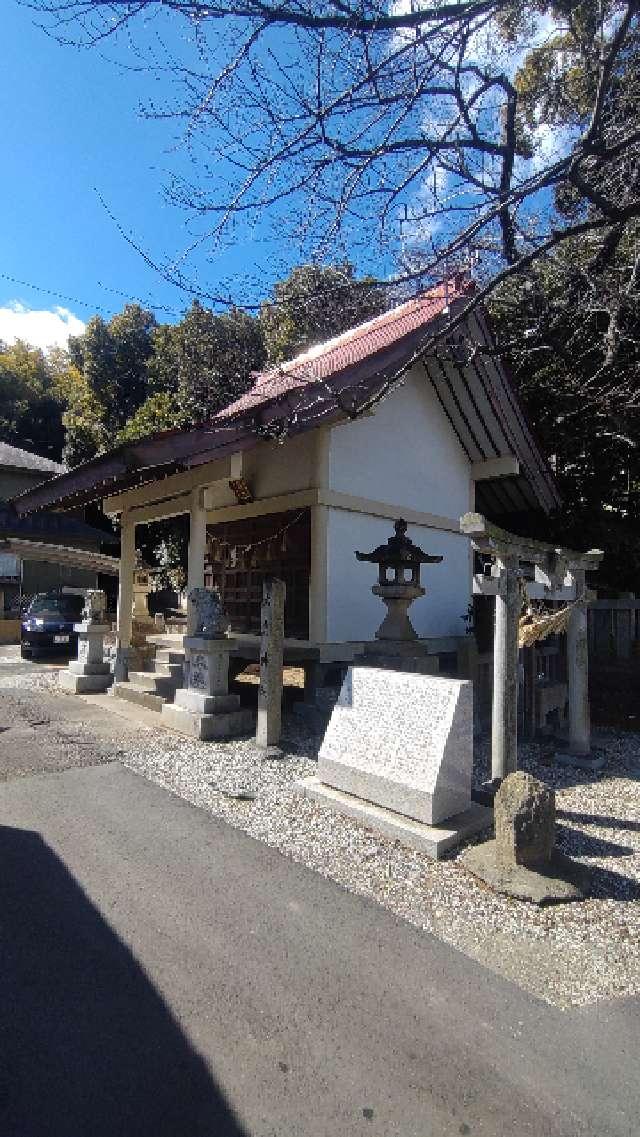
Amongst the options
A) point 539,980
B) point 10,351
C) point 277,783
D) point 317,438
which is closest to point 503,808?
point 539,980

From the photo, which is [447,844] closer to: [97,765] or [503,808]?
[503,808]

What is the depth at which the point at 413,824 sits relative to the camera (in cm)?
433

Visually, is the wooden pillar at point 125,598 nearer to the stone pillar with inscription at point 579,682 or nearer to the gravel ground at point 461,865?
the gravel ground at point 461,865

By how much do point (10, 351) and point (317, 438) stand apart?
39749 mm

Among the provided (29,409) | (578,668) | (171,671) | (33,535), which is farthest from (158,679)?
(29,409)

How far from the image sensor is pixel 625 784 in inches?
244

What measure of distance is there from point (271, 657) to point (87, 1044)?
14.0 feet

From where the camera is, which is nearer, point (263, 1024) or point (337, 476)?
point (263, 1024)

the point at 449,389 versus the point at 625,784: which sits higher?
the point at 449,389

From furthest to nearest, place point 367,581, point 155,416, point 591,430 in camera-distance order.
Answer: point 155,416, point 591,430, point 367,581

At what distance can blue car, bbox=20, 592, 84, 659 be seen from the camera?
14742 mm

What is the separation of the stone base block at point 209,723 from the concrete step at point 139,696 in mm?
902

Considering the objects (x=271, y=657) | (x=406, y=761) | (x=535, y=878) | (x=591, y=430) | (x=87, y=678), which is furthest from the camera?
(x=591, y=430)

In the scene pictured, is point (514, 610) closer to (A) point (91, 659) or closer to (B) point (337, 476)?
(B) point (337, 476)
